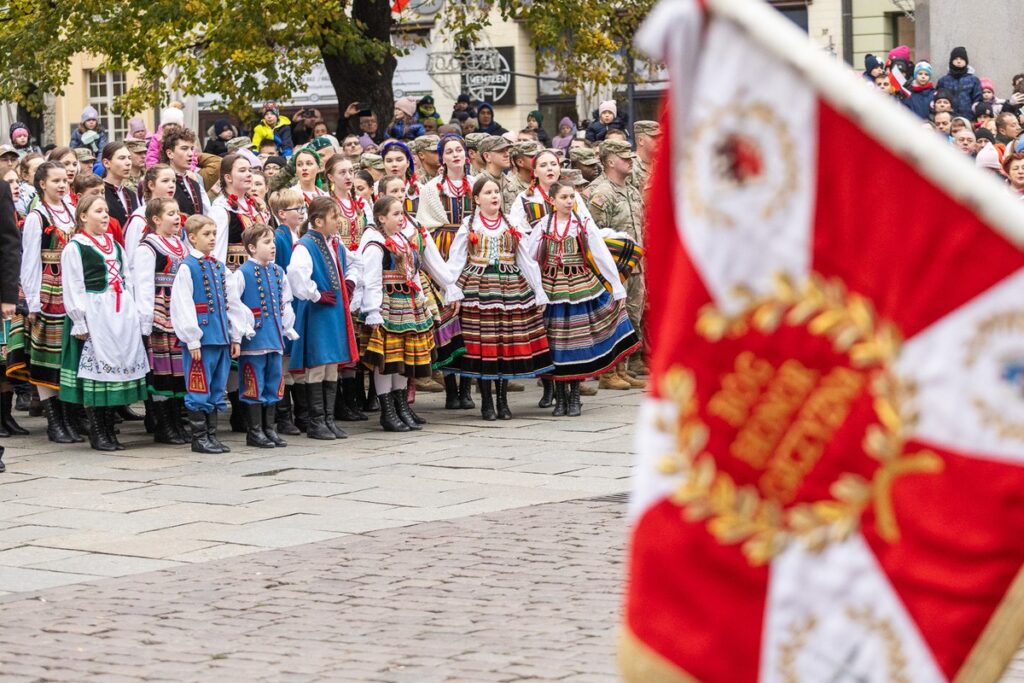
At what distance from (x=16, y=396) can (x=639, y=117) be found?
25753mm

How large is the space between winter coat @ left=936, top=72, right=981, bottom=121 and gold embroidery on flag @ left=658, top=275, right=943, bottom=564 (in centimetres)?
1946

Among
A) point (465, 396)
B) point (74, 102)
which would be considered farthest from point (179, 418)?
point (74, 102)

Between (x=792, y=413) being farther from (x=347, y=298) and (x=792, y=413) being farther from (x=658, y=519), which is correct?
(x=347, y=298)

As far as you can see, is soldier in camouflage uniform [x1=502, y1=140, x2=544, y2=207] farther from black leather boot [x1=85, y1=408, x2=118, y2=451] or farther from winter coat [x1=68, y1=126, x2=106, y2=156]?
winter coat [x1=68, y1=126, x2=106, y2=156]

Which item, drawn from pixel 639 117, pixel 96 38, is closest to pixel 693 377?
pixel 96 38

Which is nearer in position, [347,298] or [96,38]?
[347,298]

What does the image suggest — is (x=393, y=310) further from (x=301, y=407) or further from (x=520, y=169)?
(x=520, y=169)

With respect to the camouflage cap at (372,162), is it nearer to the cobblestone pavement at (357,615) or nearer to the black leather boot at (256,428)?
the black leather boot at (256,428)

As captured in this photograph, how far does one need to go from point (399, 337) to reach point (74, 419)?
2209mm

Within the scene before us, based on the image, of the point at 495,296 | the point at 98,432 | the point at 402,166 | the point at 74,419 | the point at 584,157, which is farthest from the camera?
the point at 584,157

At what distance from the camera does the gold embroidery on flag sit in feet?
8.15

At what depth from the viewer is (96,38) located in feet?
69.5

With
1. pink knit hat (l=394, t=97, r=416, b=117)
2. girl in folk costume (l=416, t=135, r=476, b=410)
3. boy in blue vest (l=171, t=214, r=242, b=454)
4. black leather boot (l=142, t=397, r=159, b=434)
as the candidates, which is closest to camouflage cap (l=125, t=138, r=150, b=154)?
girl in folk costume (l=416, t=135, r=476, b=410)

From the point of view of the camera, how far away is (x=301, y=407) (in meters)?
12.0
